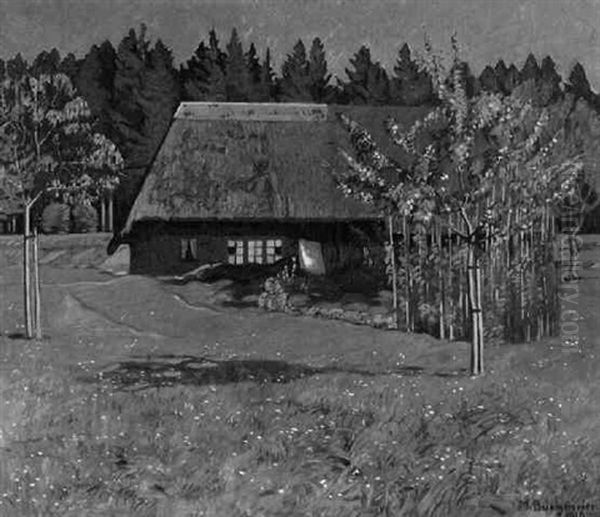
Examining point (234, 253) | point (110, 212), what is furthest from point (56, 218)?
point (234, 253)

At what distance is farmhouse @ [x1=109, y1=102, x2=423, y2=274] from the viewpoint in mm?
4348

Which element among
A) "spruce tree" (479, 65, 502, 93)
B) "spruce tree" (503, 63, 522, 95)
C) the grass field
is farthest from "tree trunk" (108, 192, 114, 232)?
"spruce tree" (503, 63, 522, 95)

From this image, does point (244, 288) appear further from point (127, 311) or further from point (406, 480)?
point (406, 480)

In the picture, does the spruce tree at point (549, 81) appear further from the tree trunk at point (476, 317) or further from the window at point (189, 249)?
the window at point (189, 249)

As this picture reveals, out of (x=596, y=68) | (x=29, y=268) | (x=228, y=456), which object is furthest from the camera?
(x=596, y=68)

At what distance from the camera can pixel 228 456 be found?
4043 mm

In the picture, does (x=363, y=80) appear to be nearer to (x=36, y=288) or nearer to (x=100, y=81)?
(x=100, y=81)

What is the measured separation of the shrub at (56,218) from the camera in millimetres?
4324

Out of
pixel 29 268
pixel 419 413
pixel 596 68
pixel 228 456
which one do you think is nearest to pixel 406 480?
pixel 419 413

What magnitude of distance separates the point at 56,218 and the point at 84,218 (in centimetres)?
13

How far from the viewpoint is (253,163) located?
452 cm

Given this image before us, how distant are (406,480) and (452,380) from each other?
0.52m

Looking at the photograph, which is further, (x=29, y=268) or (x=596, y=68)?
(x=596, y=68)

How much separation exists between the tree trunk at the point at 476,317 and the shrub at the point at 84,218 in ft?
5.41
